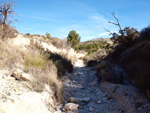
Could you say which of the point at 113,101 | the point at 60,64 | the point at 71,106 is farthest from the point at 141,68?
the point at 60,64

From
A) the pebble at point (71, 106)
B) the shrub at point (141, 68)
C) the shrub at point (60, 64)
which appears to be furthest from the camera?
the shrub at point (60, 64)

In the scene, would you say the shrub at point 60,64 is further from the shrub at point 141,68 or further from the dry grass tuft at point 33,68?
the shrub at point 141,68

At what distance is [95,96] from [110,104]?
2.53 feet

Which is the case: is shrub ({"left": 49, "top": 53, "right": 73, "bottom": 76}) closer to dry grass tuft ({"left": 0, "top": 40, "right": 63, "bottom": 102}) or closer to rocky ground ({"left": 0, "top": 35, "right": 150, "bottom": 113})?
dry grass tuft ({"left": 0, "top": 40, "right": 63, "bottom": 102})

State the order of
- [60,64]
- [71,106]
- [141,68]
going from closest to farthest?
[71,106], [141,68], [60,64]

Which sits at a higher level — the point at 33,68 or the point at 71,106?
the point at 33,68

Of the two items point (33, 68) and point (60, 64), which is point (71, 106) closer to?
point (33, 68)

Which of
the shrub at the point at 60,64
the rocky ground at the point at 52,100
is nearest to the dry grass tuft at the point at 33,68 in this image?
the rocky ground at the point at 52,100

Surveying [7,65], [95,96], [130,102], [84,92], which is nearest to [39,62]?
[7,65]

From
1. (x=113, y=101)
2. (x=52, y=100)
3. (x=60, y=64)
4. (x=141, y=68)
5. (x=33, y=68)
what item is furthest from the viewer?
(x=60, y=64)

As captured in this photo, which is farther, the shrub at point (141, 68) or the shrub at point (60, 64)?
the shrub at point (60, 64)

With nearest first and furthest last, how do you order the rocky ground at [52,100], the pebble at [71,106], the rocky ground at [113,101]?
1. the rocky ground at [52,100]
2. the rocky ground at [113,101]
3. the pebble at [71,106]

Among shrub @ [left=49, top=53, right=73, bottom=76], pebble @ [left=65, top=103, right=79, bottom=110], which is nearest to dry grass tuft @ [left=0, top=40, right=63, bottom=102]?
pebble @ [left=65, top=103, right=79, bottom=110]

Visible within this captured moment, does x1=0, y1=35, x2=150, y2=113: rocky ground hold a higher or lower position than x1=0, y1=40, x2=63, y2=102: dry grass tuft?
lower
